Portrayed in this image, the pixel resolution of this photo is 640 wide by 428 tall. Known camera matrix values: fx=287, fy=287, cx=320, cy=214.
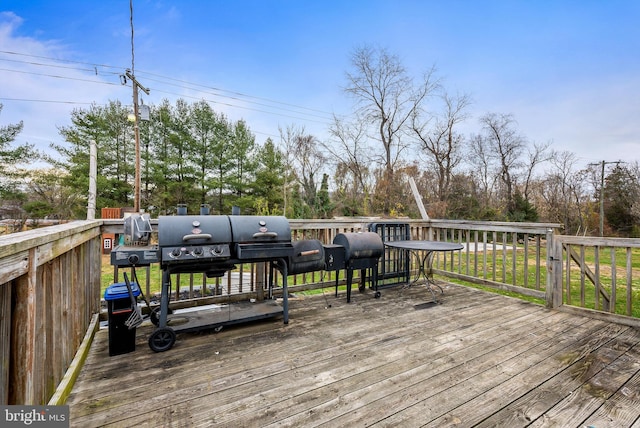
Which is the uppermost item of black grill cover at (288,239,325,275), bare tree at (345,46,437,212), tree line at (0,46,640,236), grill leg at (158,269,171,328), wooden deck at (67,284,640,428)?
bare tree at (345,46,437,212)

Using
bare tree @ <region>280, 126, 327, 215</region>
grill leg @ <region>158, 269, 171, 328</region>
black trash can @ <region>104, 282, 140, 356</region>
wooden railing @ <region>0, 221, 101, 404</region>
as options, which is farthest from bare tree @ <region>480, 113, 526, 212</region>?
wooden railing @ <region>0, 221, 101, 404</region>

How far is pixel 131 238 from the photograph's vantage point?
8.28ft

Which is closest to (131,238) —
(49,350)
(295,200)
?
(49,350)

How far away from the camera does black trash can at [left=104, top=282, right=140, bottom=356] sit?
2.20 m

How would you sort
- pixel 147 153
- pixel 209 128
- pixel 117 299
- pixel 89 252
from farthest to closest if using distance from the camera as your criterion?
1. pixel 209 128
2. pixel 147 153
3. pixel 89 252
4. pixel 117 299

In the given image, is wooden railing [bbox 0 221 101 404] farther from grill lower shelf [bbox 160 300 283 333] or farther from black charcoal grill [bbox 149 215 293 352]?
grill lower shelf [bbox 160 300 283 333]

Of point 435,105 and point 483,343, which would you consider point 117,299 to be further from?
point 435,105

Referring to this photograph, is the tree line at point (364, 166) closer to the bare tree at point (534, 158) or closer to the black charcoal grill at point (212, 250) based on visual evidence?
the bare tree at point (534, 158)

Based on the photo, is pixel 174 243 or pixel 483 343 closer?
pixel 174 243

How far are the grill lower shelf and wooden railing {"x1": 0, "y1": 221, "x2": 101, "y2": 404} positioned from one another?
72 cm

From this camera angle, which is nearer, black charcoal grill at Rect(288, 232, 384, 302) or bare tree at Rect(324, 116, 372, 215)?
black charcoal grill at Rect(288, 232, 384, 302)

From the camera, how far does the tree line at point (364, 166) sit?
15039mm

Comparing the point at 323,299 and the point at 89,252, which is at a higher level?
the point at 89,252

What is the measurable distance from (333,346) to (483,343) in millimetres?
1305
